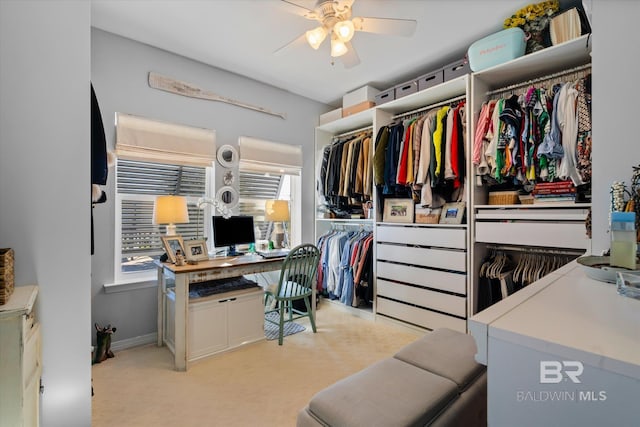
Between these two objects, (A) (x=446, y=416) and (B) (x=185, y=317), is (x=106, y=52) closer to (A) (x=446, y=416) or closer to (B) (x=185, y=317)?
(B) (x=185, y=317)

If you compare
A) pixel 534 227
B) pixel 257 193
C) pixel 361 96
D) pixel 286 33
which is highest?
pixel 286 33

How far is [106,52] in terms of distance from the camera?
2.41 meters

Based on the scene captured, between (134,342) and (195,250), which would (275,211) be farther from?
(134,342)

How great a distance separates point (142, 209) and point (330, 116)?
2400mm

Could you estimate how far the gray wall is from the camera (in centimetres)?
241

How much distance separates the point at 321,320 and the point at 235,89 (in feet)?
8.78

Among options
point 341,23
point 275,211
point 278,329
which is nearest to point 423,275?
point 278,329

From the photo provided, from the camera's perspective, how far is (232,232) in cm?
288

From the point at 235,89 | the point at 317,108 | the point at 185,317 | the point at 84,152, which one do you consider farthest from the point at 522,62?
the point at 185,317

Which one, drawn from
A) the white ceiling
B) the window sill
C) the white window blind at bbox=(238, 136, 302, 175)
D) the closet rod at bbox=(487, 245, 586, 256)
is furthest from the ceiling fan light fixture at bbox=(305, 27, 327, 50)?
the window sill

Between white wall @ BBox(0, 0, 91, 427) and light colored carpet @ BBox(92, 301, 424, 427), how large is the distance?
0.50m

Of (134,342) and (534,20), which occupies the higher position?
(534,20)

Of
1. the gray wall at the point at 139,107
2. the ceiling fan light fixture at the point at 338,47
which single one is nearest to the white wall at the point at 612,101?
the ceiling fan light fixture at the point at 338,47

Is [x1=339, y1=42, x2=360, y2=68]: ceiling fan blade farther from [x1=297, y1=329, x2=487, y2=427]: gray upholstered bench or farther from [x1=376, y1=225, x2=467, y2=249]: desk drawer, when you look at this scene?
[x1=297, y1=329, x2=487, y2=427]: gray upholstered bench
